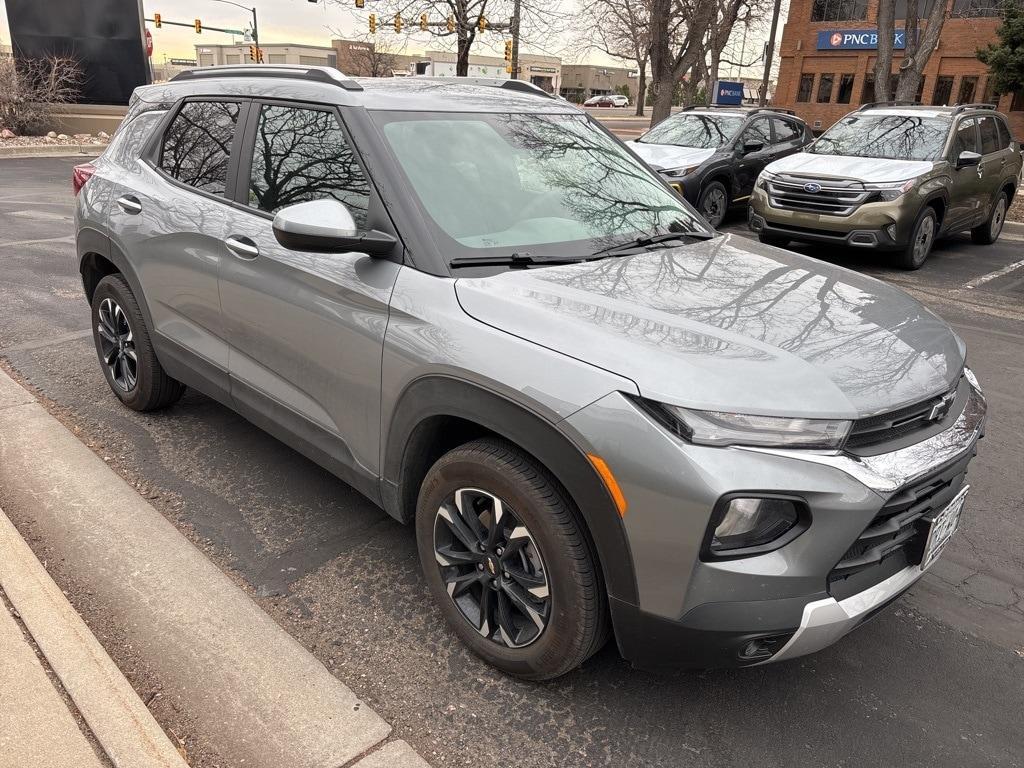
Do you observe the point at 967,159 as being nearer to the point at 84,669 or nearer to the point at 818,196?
the point at 818,196

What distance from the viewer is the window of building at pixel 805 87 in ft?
133

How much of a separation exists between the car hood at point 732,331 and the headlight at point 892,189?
255 inches

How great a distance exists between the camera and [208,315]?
11.6 feet

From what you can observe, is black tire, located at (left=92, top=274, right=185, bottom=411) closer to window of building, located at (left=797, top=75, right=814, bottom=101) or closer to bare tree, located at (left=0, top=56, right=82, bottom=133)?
bare tree, located at (left=0, top=56, right=82, bottom=133)

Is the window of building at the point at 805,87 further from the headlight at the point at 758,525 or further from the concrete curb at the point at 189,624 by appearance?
the headlight at the point at 758,525

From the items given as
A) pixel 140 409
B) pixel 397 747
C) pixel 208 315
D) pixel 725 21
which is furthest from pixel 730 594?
pixel 725 21

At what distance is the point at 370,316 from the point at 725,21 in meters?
27.2

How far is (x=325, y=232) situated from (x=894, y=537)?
75.4 inches

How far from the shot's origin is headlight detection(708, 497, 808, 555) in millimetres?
1939

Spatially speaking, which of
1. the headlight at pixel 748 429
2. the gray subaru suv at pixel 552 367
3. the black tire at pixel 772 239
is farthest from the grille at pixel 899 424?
the black tire at pixel 772 239

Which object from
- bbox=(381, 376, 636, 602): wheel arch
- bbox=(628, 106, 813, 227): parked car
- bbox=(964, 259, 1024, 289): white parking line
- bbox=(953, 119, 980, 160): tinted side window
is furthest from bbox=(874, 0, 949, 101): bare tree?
bbox=(381, 376, 636, 602): wheel arch

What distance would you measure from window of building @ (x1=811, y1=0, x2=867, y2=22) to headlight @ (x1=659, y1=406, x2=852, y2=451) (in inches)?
1706

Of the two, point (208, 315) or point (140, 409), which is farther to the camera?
point (140, 409)

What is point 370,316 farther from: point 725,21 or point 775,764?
point 725,21
